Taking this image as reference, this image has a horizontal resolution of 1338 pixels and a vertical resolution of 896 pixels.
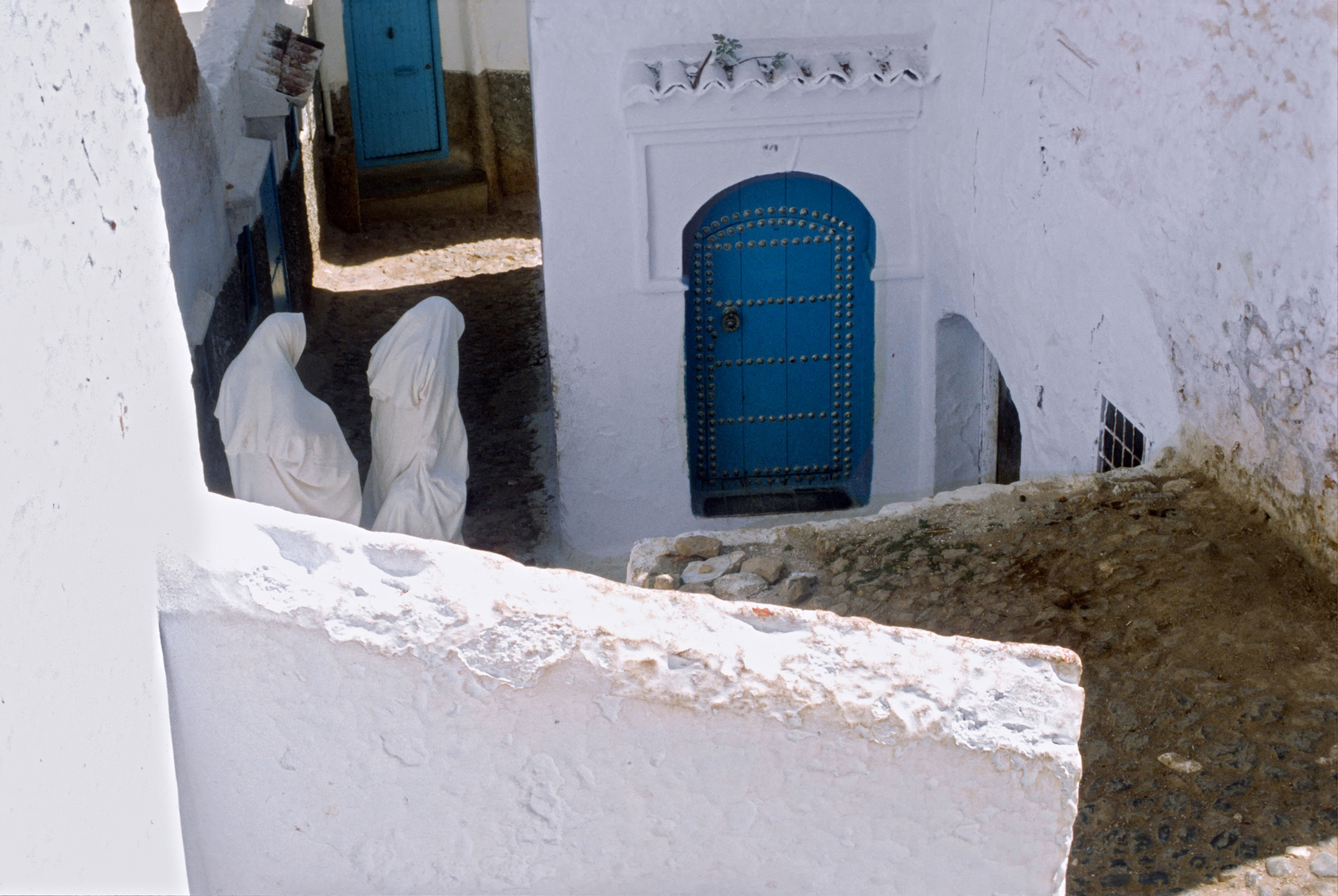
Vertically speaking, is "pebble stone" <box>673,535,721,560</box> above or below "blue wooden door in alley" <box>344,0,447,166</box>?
below

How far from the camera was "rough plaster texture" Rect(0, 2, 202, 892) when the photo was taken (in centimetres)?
144

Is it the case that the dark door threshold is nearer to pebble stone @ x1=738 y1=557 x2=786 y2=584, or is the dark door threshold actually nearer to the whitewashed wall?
pebble stone @ x1=738 y1=557 x2=786 y2=584

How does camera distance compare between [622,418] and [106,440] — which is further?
[622,418]

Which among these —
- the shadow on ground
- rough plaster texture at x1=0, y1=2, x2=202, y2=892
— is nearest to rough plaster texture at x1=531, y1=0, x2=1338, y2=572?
the shadow on ground

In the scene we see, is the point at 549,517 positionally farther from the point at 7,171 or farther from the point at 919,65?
the point at 7,171

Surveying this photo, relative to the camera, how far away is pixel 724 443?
7559 mm

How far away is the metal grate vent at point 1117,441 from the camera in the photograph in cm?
437

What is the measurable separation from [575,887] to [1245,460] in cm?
249

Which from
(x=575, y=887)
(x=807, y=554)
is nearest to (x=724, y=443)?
(x=807, y=554)

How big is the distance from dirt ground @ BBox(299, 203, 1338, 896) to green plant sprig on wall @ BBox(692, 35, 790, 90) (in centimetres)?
320

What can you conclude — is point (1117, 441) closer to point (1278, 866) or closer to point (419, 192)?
point (1278, 866)

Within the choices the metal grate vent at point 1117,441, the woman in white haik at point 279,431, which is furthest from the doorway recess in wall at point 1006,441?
the woman in white haik at point 279,431

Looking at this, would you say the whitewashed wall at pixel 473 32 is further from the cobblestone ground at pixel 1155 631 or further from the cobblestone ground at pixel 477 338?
the cobblestone ground at pixel 1155 631

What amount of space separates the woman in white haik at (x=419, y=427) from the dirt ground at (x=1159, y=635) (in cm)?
156
